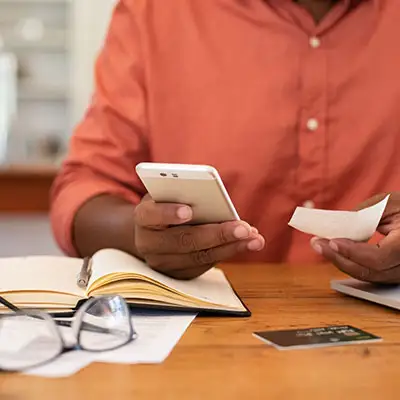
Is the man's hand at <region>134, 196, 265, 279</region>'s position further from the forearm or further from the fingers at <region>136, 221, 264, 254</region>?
the forearm

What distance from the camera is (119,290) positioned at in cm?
84

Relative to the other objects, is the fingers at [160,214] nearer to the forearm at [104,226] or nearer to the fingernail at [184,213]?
the fingernail at [184,213]

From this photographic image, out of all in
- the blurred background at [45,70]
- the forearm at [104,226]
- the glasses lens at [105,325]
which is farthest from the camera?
the blurred background at [45,70]

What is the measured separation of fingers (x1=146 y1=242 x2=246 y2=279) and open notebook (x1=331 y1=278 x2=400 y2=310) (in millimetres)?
155

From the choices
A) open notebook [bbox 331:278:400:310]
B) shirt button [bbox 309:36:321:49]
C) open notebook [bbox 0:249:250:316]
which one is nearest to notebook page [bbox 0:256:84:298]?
open notebook [bbox 0:249:250:316]

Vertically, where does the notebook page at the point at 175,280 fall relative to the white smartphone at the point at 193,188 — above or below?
below

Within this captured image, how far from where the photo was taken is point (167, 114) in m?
1.41

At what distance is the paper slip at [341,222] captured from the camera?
90 cm

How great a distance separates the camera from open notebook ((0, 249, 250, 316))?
32.6 inches

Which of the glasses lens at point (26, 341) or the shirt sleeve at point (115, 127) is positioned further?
the shirt sleeve at point (115, 127)

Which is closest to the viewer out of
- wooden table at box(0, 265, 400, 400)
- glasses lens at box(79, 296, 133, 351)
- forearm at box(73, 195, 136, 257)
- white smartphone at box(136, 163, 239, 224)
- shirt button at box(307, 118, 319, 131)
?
wooden table at box(0, 265, 400, 400)

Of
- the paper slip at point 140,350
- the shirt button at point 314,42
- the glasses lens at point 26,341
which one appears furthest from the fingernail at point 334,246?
the shirt button at point 314,42

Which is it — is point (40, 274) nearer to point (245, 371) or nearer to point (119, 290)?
point (119, 290)

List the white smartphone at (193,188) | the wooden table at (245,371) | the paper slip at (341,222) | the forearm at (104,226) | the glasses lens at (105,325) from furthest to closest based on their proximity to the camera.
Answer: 1. the forearm at (104,226)
2. the paper slip at (341,222)
3. the white smartphone at (193,188)
4. the glasses lens at (105,325)
5. the wooden table at (245,371)
